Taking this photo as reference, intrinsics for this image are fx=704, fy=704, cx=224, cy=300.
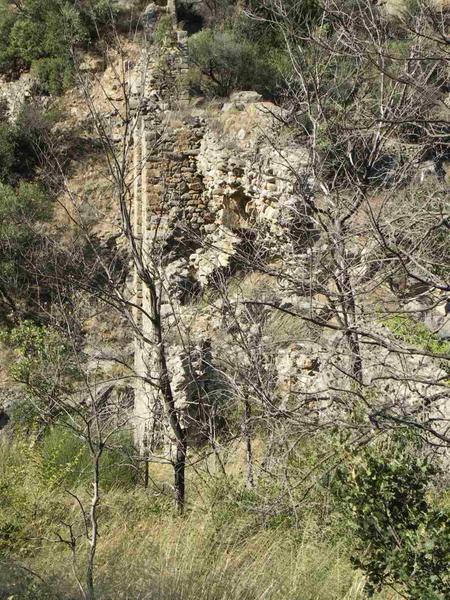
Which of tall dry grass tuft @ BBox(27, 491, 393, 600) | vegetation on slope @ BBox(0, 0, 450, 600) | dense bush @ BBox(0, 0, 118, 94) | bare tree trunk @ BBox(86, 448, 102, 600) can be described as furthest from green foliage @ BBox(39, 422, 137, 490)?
dense bush @ BBox(0, 0, 118, 94)

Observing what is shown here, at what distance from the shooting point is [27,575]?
169 inches

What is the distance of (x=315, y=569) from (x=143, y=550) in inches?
44.8

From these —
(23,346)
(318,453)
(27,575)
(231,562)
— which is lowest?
(23,346)

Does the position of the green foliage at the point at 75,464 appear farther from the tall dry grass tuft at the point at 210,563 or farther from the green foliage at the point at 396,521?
the green foliage at the point at 396,521

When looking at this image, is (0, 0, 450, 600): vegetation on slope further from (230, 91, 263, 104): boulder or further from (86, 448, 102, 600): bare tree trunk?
(230, 91, 263, 104): boulder

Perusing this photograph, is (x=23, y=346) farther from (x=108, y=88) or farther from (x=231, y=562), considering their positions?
(x=108, y=88)

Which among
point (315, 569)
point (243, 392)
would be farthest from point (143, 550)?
point (243, 392)

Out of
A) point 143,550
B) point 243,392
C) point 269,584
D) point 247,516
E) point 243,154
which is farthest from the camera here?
point 243,154

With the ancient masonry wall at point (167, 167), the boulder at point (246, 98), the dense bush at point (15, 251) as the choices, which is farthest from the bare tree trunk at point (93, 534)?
the dense bush at point (15, 251)

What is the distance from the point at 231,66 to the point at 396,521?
16113mm

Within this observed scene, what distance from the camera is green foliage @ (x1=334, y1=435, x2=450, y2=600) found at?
3033 millimetres

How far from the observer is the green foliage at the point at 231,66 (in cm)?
1780

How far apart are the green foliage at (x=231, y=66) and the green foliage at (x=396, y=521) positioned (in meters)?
15.4

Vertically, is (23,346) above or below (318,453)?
below
